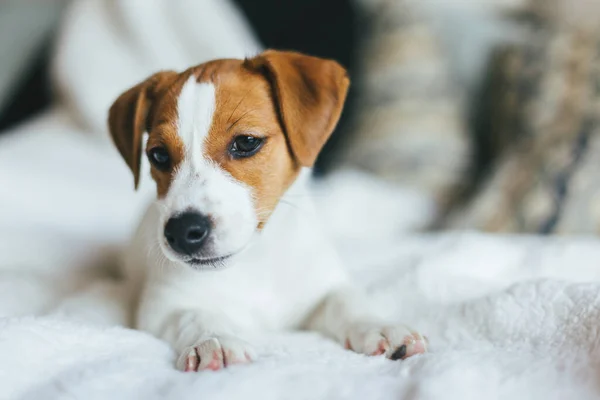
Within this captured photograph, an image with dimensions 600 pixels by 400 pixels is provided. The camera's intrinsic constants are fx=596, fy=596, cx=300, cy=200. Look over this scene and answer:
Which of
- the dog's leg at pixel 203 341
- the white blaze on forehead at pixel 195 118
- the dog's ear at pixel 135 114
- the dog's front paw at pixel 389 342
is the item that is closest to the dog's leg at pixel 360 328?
the dog's front paw at pixel 389 342

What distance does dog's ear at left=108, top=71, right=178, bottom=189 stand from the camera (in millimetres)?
1487

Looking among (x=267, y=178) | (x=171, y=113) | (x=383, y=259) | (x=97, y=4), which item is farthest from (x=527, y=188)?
(x=97, y=4)

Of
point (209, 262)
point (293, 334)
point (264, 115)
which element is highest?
point (264, 115)

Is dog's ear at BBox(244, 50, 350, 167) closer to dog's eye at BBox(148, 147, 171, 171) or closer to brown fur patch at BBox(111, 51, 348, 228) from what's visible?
brown fur patch at BBox(111, 51, 348, 228)

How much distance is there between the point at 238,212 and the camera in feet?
4.10

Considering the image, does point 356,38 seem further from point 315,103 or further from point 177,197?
point 177,197

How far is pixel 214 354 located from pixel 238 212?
0.29 metres

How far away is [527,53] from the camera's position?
260 centimetres

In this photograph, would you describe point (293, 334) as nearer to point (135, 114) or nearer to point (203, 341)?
point (203, 341)

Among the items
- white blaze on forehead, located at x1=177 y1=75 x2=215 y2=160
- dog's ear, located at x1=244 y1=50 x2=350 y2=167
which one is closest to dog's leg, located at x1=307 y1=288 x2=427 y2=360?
dog's ear, located at x1=244 y1=50 x2=350 y2=167

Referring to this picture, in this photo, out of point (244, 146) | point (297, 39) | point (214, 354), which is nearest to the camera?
point (214, 354)

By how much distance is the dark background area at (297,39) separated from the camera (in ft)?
10.4

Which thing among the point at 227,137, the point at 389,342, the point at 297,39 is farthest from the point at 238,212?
the point at 297,39

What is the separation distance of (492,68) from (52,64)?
2.17 metres
